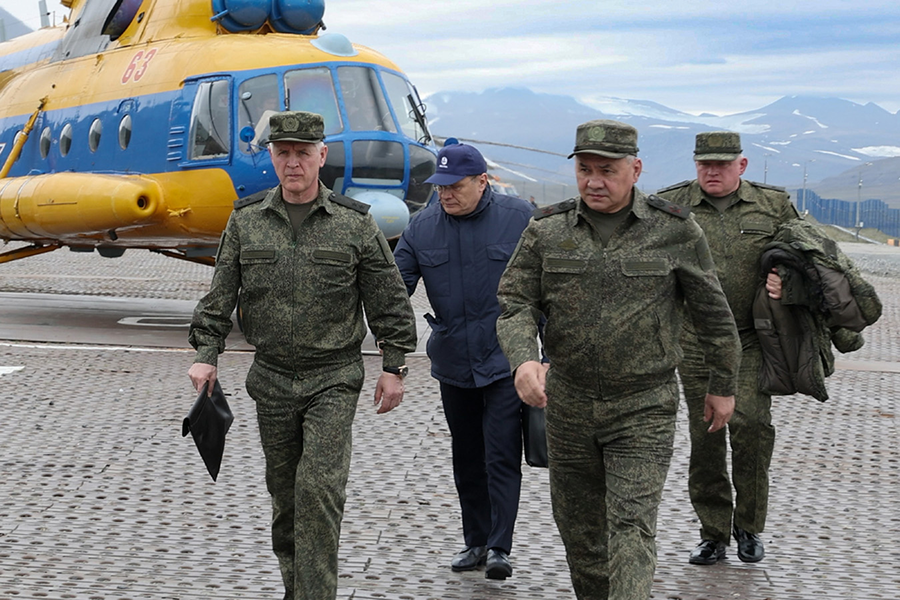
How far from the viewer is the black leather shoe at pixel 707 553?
5.61 meters

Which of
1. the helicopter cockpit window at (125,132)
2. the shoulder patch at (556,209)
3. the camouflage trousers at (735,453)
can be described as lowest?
the camouflage trousers at (735,453)

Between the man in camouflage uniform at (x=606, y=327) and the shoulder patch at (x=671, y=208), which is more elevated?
the shoulder patch at (x=671, y=208)

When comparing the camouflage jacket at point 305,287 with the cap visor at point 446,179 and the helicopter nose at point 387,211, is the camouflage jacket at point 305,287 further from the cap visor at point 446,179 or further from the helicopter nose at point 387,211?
the helicopter nose at point 387,211

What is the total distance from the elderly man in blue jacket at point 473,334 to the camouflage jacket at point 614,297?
1.11 metres

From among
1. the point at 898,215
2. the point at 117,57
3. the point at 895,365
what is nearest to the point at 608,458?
the point at 895,365

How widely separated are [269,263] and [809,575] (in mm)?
2992

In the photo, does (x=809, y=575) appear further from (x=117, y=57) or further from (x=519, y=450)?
(x=117, y=57)

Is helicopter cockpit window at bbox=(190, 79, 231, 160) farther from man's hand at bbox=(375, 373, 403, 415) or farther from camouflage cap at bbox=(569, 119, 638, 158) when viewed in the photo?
camouflage cap at bbox=(569, 119, 638, 158)

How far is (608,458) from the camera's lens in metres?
4.24

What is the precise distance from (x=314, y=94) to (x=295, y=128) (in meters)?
7.67

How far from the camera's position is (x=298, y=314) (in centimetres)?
461

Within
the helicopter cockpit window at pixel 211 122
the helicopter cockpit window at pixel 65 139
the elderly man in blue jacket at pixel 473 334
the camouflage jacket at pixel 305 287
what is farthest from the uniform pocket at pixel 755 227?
the helicopter cockpit window at pixel 65 139

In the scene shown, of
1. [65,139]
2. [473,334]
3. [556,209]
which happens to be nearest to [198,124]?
[65,139]

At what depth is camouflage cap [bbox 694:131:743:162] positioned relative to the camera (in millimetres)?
5727
